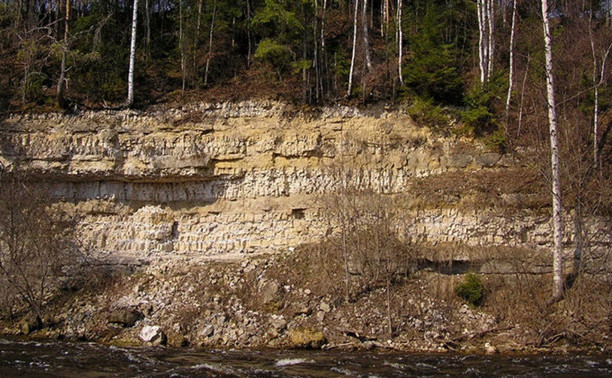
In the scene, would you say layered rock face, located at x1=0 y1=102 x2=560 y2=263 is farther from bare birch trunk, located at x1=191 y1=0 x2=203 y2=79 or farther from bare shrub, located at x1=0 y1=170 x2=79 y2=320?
bare birch trunk, located at x1=191 y1=0 x2=203 y2=79

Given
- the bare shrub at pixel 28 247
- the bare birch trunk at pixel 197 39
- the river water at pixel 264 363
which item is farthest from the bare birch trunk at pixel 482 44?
the bare shrub at pixel 28 247

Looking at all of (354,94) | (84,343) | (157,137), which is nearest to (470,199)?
(354,94)

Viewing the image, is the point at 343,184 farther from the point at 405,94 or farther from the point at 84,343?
the point at 84,343

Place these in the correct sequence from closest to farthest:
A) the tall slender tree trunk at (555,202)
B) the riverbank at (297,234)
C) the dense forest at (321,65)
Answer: the riverbank at (297,234), the tall slender tree trunk at (555,202), the dense forest at (321,65)

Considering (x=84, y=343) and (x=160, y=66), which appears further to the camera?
(x=160, y=66)

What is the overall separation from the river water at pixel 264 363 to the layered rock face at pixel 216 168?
561 centimetres

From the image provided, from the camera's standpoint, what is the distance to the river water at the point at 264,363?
11.5 metres

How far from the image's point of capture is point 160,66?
23.2m

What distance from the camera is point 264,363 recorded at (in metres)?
12.5

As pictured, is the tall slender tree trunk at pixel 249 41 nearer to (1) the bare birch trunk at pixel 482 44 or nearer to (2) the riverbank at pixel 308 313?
(2) the riverbank at pixel 308 313

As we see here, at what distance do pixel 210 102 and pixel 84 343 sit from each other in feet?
33.2

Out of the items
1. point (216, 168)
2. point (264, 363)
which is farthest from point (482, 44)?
point (264, 363)

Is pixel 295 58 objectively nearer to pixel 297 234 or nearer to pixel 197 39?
pixel 197 39

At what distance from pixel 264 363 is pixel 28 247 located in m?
9.66
